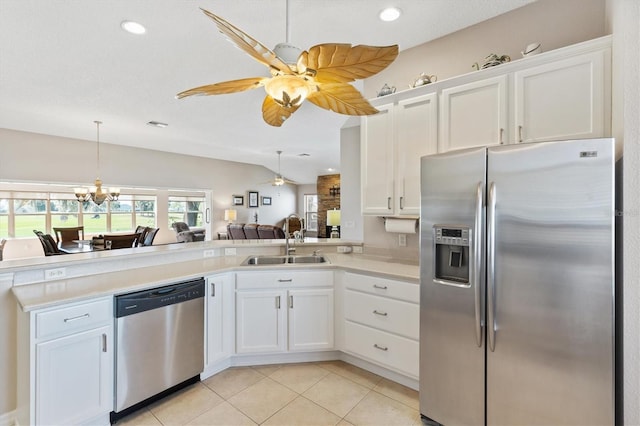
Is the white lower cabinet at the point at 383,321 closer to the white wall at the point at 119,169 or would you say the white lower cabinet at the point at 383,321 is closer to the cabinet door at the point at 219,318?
the cabinet door at the point at 219,318

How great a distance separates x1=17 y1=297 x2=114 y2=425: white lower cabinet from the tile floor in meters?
0.33

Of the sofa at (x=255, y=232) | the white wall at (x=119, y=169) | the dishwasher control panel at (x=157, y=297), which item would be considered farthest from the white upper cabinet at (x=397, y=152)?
the white wall at (x=119, y=169)

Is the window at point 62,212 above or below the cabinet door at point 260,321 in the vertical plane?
above

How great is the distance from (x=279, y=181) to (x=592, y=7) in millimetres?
6788

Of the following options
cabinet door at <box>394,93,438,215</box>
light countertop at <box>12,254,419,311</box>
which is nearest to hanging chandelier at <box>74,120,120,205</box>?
light countertop at <box>12,254,419,311</box>

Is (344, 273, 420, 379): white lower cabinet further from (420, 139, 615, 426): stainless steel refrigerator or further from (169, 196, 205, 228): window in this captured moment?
(169, 196, 205, 228): window

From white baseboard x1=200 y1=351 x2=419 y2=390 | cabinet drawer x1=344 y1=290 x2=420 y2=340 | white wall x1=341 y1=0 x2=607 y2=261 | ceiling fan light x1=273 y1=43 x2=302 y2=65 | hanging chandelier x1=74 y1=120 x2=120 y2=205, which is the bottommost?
white baseboard x1=200 y1=351 x2=419 y2=390

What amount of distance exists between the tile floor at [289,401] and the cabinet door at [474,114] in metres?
1.94

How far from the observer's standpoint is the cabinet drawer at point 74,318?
5.21 feet

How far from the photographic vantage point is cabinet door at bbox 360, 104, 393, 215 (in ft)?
8.37

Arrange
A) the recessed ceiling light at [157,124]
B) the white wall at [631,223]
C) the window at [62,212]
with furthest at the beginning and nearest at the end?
1. the window at [62,212]
2. the recessed ceiling light at [157,124]
3. the white wall at [631,223]

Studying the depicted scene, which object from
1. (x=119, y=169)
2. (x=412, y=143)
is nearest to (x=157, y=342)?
(x=412, y=143)

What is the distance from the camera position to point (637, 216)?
127cm

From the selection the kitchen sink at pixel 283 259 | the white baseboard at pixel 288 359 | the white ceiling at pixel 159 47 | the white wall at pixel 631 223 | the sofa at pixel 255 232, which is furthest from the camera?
the sofa at pixel 255 232
